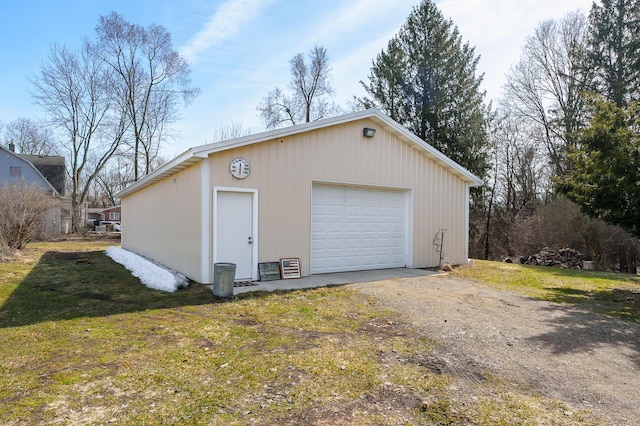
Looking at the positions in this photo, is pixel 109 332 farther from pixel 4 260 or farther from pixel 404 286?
pixel 4 260

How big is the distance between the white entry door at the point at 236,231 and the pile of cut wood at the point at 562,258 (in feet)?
43.0

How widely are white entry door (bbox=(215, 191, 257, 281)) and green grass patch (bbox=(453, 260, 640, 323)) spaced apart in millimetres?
5546

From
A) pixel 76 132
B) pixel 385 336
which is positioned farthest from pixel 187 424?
pixel 76 132

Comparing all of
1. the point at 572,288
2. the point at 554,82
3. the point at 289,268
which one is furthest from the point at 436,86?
the point at 289,268

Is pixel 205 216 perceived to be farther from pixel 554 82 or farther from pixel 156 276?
pixel 554 82

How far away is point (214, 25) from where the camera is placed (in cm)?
1133

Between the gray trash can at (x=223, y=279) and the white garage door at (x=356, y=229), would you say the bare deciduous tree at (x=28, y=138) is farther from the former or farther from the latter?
the gray trash can at (x=223, y=279)

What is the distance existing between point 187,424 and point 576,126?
860 inches

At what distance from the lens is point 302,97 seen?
2781cm

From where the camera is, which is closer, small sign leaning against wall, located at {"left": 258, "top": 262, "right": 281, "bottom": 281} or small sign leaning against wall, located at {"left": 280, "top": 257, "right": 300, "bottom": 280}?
small sign leaning against wall, located at {"left": 258, "top": 262, "right": 281, "bottom": 281}

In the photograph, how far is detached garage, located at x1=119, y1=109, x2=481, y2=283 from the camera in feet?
25.6

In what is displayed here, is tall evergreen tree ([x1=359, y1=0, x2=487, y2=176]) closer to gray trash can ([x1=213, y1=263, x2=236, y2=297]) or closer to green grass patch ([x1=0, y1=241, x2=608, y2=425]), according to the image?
green grass patch ([x1=0, y1=241, x2=608, y2=425])

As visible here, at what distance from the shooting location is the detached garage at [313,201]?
25.6 feet

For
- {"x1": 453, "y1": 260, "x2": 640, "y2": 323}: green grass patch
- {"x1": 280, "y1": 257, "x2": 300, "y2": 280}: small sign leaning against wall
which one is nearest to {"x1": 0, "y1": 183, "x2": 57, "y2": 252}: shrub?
{"x1": 280, "y1": 257, "x2": 300, "y2": 280}: small sign leaning against wall
